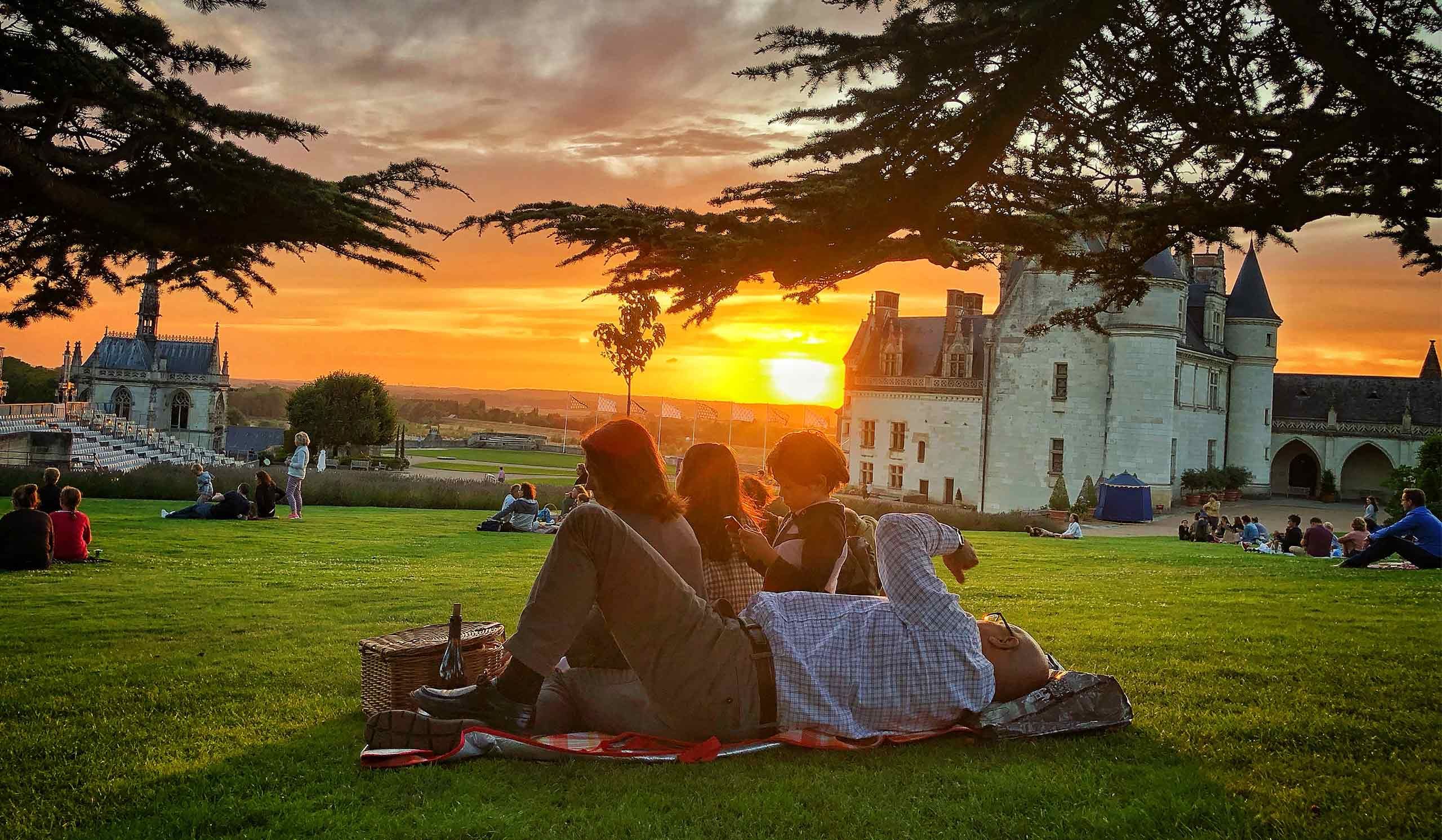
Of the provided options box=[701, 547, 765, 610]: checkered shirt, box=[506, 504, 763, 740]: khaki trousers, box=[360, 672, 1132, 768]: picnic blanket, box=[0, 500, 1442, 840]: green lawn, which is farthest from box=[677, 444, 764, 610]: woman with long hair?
box=[0, 500, 1442, 840]: green lawn

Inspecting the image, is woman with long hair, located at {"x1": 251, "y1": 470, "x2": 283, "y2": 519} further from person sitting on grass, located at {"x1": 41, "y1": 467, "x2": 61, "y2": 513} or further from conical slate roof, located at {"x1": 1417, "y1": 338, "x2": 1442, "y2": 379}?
conical slate roof, located at {"x1": 1417, "y1": 338, "x2": 1442, "y2": 379}

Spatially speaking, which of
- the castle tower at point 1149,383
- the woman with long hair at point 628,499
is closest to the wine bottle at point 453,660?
the woman with long hair at point 628,499

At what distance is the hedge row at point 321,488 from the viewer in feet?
83.3

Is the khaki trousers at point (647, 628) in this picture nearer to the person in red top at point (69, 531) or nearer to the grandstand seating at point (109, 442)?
the person in red top at point (69, 531)

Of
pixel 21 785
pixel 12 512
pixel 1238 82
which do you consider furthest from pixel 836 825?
pixel 12 512

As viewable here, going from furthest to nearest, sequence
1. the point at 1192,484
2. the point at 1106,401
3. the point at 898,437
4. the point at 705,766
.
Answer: the point at 898,437
the point at 1192,484
the point at 1106,401
the point at 705,766

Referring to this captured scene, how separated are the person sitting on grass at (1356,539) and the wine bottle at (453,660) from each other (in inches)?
641

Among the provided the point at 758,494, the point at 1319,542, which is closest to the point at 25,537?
the point at 758,494

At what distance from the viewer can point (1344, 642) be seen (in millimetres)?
7270

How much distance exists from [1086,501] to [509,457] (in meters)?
46.3

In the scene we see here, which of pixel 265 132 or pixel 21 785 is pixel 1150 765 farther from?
pixel 265 132

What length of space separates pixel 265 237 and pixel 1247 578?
38.3 feet

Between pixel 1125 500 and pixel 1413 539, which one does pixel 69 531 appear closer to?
pixel 1413 539

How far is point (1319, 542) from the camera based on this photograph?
739 inches
